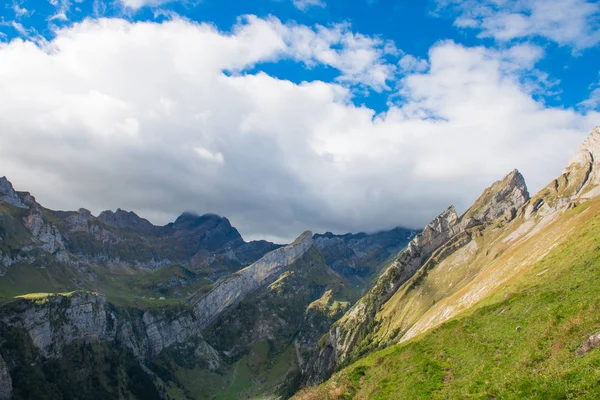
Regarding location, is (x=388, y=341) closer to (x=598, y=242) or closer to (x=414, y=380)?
(x=598, y=242)

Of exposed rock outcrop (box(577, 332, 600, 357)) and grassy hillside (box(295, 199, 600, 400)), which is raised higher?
exposed rock outcrop (box(577, 332, 600, 357))

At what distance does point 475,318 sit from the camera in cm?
5875

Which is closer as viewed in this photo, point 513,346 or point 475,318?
point 513,346

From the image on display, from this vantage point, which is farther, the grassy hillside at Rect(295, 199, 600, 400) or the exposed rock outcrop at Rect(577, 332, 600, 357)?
the exposed rock outcrop at Rect(577, 332, 600, 357)

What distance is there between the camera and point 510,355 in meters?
40.8

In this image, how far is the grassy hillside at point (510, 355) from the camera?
28703mm

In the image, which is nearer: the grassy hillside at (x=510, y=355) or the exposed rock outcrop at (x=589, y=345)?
the grassy hillside at (x=510, y=355)

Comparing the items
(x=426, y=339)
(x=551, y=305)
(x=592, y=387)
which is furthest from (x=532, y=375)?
(x=426, y=339)

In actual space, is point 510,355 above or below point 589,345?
below

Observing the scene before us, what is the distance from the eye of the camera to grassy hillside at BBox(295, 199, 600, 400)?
28.7 m

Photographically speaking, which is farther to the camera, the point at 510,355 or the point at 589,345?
the point at 510,355

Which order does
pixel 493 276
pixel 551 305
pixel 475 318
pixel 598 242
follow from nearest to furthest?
1. pixel 551 305
2. pixel 475 318
3. pixel 598 242
4. pixel 493 276

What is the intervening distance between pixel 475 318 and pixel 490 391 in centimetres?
2896

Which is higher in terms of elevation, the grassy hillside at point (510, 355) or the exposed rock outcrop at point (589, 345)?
the exposed rock outcrop at point (589, 345)
